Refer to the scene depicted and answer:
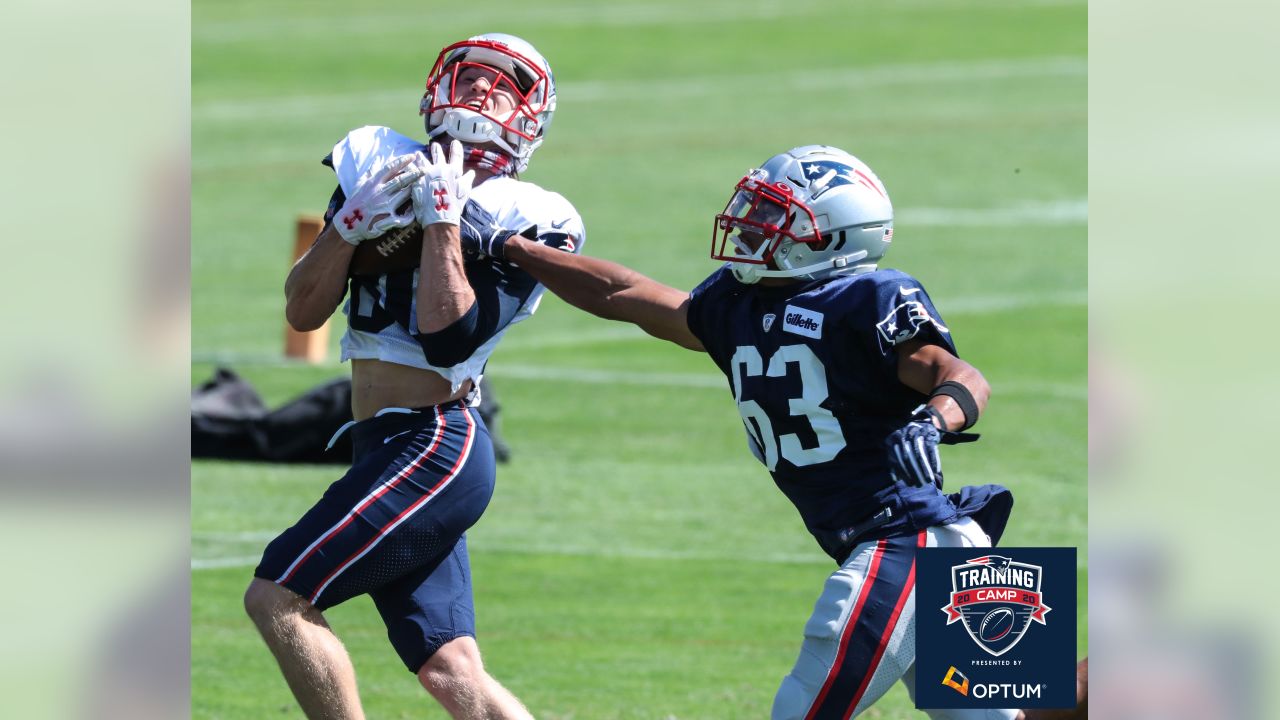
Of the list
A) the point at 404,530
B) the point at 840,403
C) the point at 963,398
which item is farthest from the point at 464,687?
the point at 963,398

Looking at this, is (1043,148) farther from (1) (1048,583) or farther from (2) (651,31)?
(1) (1048,583)

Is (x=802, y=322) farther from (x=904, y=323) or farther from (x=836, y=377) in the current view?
(x=904, y=323)

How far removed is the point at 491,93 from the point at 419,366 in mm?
780

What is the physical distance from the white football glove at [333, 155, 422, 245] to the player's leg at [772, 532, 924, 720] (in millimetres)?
1449

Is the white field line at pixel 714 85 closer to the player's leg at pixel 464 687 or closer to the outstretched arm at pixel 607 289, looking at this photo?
the outstretched arm at pixel 607 289

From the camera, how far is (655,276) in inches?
690

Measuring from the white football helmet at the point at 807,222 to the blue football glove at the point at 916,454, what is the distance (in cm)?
77

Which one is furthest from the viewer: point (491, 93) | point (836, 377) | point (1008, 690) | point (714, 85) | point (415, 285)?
point (714, 85)

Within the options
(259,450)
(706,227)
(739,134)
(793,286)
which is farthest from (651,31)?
(793,286)

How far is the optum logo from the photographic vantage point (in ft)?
16.3

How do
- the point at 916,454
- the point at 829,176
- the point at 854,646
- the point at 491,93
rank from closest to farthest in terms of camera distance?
the point at 916,454
the point at 854,646
the point at 829,176
the point at 491,93

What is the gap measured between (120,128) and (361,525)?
1671 mm

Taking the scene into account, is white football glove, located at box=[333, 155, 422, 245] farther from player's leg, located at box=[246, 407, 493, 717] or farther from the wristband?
the wristband

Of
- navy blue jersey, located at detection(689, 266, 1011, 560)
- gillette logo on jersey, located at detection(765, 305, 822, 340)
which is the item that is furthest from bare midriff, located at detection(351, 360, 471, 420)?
gillette logo on jersey, located at detection(765, 305, 822, 340)
